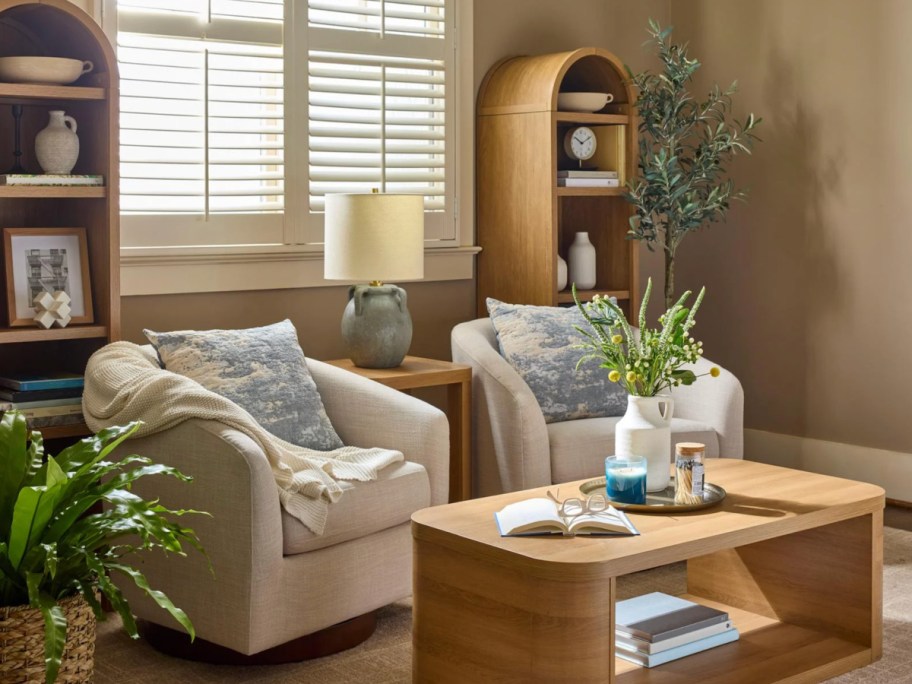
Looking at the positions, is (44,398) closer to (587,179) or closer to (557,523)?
(557,523)

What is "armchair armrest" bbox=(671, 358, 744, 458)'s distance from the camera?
4.09m

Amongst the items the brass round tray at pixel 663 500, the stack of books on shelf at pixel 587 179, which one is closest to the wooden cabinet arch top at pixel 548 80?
the stack of books on shelf at pixel 587 179

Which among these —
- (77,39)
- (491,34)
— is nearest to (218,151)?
(77,39)

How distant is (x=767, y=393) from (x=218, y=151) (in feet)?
8.65

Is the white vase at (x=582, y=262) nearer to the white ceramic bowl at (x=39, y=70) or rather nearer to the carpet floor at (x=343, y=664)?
the carpet floor at (x=343, y=664)

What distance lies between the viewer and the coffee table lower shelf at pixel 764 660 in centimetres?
286

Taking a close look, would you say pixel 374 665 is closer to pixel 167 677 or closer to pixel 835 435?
pixel 167 677

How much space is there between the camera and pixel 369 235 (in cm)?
393

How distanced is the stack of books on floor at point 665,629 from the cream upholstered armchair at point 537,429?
793mm

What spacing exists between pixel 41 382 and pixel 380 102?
178 centimetres

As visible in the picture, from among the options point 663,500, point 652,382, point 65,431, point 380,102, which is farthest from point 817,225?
point 65,431

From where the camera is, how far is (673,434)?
3.97m

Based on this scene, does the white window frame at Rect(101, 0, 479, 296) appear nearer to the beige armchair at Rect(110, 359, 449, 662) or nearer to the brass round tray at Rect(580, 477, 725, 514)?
the beige armchair at Rect(110, 359, 449, 662)

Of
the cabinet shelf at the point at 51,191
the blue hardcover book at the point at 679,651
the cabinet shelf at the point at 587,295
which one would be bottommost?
the blue hardcover book at the point at 679,651
